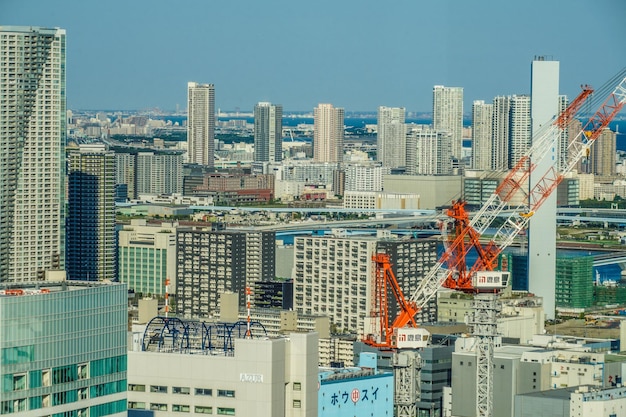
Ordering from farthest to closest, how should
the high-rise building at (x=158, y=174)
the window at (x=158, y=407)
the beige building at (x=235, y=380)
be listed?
the high-rise building at (x=158, y=174) < the window at (x=158, y=407) < the beige building at (x=235, y=380)

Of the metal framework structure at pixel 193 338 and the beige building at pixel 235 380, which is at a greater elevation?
the metal framework structure at pixel 193 338

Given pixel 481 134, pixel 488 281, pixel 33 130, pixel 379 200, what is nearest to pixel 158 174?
pixel 379 200

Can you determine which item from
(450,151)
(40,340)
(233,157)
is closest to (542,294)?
(40,340)

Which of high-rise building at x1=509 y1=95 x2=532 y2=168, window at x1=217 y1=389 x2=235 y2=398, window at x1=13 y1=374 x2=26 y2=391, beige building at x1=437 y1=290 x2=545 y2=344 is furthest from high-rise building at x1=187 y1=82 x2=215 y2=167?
window at x1=13 y1=374 x2=26 y2=391

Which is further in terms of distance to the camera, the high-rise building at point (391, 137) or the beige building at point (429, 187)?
the high-rise building at point (391, 137)

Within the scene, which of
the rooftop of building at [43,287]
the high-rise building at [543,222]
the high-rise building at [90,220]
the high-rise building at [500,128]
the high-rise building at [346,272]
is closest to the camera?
the rooftop of building at [43,287]

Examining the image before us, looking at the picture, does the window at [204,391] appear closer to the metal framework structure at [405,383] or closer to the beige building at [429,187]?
the metal framework structure at [405,383]

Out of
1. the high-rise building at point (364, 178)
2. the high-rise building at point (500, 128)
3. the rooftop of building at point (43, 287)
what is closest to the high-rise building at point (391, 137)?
the high-rise building at point (364, 178)

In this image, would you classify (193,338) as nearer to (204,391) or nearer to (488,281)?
Result: (204,391)
